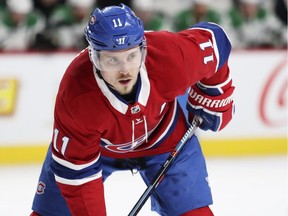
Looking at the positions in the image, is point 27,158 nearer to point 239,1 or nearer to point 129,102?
point 239,1

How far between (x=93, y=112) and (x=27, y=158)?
7.19ft

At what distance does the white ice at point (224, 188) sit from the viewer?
3602mm

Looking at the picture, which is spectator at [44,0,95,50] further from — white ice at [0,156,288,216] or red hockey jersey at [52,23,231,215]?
red hockey jersey at [52,23,231,215]

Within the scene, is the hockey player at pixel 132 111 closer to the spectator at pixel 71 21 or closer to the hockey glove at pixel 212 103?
the hockey glove at pixel 212 103

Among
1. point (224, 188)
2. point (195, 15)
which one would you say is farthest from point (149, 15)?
point (224, 188)

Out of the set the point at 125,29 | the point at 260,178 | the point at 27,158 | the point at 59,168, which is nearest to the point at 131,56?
the point at 125,29

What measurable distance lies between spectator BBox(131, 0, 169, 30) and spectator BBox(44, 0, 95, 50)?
0.97ft

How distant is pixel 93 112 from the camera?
2.36m

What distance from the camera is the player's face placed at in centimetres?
228

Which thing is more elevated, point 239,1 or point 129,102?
point 129,102

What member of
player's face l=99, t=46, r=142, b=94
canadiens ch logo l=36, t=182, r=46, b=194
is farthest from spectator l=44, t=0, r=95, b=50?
player's face l=99, t=46, r=142, b=94

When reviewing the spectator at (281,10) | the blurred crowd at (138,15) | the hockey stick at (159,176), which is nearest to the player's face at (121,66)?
the hockey stick at (159,176)

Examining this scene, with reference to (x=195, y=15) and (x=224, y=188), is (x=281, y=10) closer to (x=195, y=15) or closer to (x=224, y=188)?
(x=195, y=15)

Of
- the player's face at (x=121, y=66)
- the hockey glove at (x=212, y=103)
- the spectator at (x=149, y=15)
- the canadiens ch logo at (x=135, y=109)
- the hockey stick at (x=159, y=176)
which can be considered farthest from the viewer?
the spectator at (x=149, y=15)
